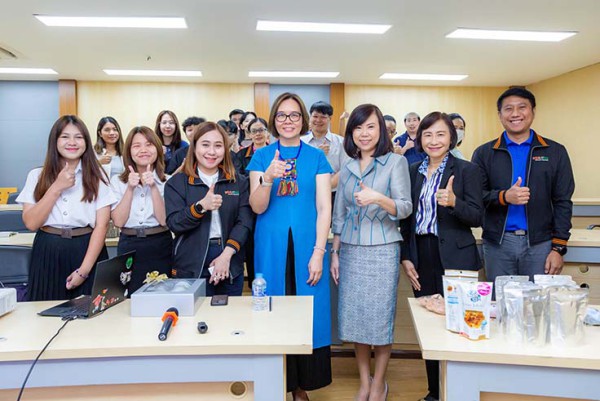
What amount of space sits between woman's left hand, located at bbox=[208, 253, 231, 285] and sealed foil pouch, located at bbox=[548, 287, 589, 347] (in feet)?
4.31

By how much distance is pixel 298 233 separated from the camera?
6.82 feet

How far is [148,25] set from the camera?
204 inches

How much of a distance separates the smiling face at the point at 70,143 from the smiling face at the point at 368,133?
1.39 meters

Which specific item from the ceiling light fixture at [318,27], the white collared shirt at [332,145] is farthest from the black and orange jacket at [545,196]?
the ceiling light fixture at [318,27]

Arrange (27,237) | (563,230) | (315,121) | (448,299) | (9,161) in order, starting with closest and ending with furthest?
(448,299)
(563,230)
(27,237)
(315,121)
(9,161)

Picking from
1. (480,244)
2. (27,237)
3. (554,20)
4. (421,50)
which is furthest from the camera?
(421,50)

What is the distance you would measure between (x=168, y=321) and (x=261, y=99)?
25.2ft

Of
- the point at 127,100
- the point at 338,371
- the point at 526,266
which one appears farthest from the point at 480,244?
the point at 127,100

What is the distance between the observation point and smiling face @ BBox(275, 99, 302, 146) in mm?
2080

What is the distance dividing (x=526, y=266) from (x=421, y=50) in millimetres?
4844

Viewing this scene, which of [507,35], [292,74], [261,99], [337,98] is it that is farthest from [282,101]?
[337,98]

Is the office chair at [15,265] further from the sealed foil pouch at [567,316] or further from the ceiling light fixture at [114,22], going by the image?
the ceiling light fixture at [114,22]

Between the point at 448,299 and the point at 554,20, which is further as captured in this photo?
the point at 554,20

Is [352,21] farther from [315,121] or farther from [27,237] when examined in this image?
[27,237]
